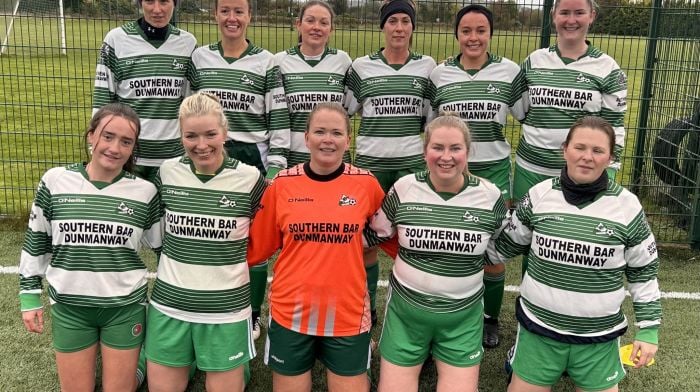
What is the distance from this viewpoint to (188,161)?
3139 mm

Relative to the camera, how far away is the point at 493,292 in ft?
13.1

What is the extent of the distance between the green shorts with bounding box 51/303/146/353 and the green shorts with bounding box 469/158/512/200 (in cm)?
219

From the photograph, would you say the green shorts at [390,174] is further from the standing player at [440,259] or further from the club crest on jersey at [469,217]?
the club crest on jersey at [469,217]

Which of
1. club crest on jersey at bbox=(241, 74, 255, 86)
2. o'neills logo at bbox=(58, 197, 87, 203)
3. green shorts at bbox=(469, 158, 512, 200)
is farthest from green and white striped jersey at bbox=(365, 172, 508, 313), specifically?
o'neills logo at bbox=(58, 197, 87, 203)

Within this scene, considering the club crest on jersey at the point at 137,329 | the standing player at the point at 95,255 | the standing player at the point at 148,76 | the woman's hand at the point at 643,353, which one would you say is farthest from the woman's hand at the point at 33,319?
the woman's hand at the point at 643,353

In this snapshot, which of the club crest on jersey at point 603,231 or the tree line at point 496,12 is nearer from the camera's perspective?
the club crest on jersey at point 603,231

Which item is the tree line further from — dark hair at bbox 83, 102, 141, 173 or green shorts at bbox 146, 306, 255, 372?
green shorts at bbox 146, 306, 255, 372

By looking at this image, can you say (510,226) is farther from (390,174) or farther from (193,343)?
(193,343)

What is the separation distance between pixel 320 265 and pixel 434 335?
27.8 inches

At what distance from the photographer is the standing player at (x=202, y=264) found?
302cm

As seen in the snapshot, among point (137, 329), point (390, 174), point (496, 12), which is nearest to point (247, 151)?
point (390, 174)

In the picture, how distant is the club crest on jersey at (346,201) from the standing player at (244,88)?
0.81 metres

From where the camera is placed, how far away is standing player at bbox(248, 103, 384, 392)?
9.82 ft

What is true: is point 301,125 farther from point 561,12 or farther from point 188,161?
point 561,12
